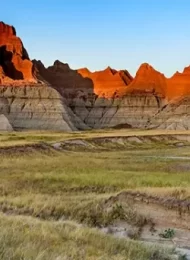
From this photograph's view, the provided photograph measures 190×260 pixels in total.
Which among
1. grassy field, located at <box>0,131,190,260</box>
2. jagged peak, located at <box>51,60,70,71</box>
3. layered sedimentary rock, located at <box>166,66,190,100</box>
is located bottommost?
grassy field, located at <box>0,131,190,260</box>

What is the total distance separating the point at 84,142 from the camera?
211ft

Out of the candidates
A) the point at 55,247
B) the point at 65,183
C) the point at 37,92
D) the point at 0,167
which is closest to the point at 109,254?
the point at 55,247

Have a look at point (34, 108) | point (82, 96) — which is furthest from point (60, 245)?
point (82, 96)

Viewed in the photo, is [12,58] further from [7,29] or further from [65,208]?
[65,208]

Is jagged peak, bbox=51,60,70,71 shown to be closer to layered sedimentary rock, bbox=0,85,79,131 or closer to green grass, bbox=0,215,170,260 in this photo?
layered sedimentary rock, bbox=0,85,79,131

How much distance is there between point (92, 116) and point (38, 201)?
14495cm

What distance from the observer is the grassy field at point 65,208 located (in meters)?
9.98

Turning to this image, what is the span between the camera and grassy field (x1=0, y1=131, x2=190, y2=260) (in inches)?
393

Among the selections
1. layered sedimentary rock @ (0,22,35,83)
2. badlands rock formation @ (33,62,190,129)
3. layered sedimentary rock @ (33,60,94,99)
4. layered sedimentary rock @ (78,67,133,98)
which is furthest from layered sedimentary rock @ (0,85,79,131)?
layered sedimentary rock @ (78,67,133,98)

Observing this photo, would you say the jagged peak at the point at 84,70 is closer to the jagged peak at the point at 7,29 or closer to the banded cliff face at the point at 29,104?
the jagged peak at the point at 7,29

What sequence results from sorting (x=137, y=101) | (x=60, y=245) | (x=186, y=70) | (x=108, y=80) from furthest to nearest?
(x=108, y=80) → (x=186, y=70) → (x=137, y=101) → (x=60, y=245)

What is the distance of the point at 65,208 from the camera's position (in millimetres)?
18281

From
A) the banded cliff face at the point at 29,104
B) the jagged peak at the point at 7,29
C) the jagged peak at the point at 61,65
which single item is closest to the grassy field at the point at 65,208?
the banded cliff face at the point at 29,104

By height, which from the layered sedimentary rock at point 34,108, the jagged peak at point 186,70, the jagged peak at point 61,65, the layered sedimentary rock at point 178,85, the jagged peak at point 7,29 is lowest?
the layered sedimentary rock at point 34,108
